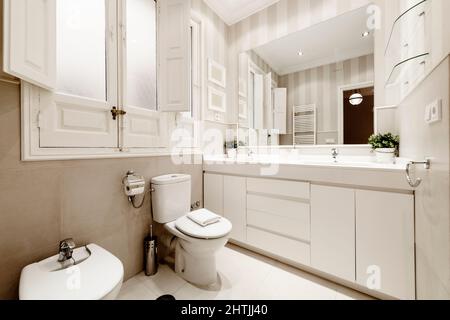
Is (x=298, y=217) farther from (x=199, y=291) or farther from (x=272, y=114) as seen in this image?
(x=272, y=114)

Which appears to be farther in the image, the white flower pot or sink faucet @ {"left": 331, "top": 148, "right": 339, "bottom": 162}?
sink faucet @ {"left": 331, "top": 148, "right": 339, "bottom": 162}

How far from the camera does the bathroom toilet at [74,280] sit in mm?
733

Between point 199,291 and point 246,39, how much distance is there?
9.02ft

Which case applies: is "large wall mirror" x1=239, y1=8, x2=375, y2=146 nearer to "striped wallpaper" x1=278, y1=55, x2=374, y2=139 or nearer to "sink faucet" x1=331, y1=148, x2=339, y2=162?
"striped wallpaper" x1=278, y1=55, x2=374, y2=139

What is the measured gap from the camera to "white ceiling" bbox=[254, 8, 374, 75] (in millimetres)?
1767

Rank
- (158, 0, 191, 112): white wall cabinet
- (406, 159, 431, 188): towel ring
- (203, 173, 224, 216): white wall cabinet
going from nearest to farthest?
(406, 159, 431, 188): towel ring
(158, 0, 191, 112): white wall cabinet
(203, 173, 224, 216): white wall cabinet

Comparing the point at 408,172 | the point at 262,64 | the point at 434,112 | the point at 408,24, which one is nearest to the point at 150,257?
the point at 408,172

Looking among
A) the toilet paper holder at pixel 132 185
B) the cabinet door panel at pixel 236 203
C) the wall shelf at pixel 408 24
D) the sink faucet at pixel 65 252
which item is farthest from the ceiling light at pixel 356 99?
the sink faucet at pixel 65 252

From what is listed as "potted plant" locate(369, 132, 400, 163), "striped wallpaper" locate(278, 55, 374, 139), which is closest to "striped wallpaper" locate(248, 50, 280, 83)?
"striped wallpaper" locate(278, 55, 374, 139)

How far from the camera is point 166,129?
178 centimetres

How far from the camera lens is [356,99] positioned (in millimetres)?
1783

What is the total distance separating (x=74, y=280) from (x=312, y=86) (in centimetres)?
235

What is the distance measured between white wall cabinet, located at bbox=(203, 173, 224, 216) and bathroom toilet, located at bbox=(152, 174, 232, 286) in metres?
0.40

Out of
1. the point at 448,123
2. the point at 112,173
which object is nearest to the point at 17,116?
the point at 112,173
